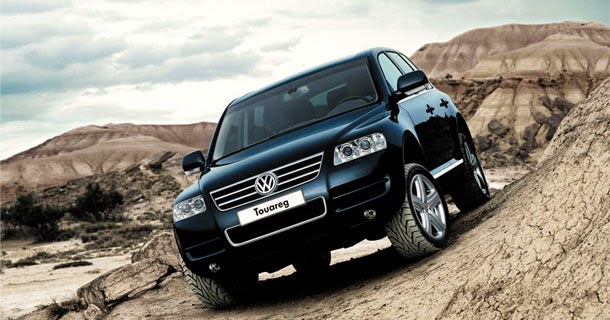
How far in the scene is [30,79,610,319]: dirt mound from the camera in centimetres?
388

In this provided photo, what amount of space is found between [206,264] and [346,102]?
201 cm

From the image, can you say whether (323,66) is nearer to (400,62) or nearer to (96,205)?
(400,62)

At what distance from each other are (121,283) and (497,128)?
5474 cm

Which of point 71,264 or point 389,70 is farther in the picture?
point 71,264

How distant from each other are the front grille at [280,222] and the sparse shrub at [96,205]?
137ft

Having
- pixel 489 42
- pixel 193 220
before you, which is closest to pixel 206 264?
pixel 193 220

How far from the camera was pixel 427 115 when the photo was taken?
750cm

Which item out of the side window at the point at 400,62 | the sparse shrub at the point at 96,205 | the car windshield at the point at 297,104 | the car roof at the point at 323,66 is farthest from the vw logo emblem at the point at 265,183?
the sparse shrub at the point at 96,205

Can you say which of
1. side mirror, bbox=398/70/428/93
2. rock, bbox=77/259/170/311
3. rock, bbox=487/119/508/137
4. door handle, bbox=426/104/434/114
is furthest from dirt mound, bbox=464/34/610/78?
side mirror, bbox=398/70/428/93

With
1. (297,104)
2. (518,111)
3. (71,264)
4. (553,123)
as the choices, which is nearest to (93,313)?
(297,104)

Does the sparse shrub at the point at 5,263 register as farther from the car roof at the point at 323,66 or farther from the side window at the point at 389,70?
the side window at the point at 389,70

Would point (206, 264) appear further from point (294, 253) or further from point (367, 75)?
point (367, 75)

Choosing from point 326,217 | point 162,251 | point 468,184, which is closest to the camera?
point 326,217

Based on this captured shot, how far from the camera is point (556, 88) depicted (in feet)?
215
